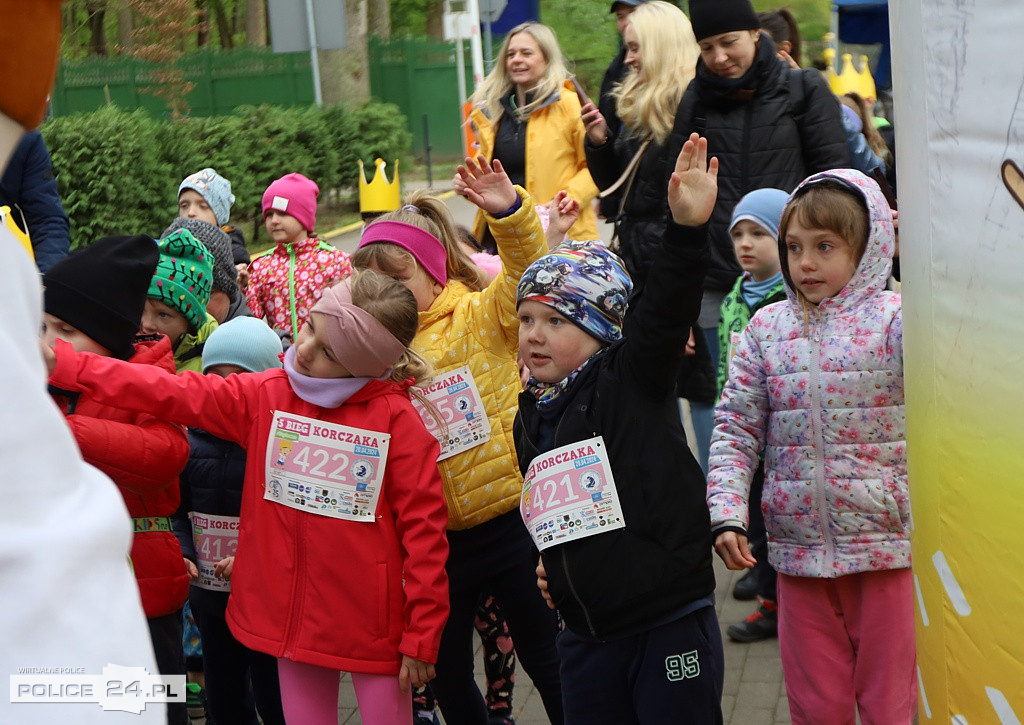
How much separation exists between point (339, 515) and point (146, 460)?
0.55 meters

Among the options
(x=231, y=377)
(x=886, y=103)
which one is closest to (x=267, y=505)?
(x=231, y=377)

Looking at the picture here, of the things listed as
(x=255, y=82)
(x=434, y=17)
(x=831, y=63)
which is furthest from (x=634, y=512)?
(x=434, y=17)

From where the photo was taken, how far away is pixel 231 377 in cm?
345

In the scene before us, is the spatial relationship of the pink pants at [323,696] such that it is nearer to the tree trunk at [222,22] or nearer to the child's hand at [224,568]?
the child's hand at [224,568]

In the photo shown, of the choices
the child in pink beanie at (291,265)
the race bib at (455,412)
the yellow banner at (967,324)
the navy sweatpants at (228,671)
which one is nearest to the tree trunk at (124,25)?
the child in pink beanie at (291,265)

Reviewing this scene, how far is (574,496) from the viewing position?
299 cm

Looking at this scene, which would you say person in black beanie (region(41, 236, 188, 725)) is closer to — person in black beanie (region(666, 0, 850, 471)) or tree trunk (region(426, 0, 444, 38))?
person in black beanie (region(666, 0, 850, 471))

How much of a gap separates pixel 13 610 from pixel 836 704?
275 centimetres

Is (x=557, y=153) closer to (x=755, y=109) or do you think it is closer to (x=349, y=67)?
(x=755, y=109)

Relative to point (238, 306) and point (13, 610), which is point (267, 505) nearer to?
point (238, 306)

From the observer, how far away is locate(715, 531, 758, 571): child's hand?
306 cm

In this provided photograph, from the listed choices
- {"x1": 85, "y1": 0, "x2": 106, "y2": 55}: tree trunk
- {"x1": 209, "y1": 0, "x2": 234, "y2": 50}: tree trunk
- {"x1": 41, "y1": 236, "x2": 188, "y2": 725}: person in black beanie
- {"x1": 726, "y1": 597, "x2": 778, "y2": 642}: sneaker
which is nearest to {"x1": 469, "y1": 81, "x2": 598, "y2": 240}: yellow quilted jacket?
{"x1": 726, "y1": 597, "x2": 778, "y2": 642}: sneaker

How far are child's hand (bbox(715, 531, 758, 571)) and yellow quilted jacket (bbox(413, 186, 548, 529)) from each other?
33.1 inches

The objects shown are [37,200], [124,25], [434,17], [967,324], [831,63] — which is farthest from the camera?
[434,17]
